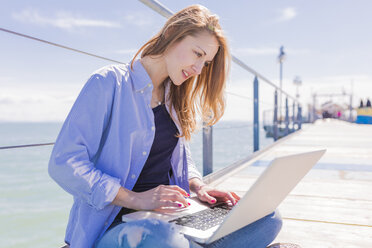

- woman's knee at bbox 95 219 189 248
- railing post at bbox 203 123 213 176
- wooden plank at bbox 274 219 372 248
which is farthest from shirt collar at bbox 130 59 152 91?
railing post at bbox 203 123 213 176

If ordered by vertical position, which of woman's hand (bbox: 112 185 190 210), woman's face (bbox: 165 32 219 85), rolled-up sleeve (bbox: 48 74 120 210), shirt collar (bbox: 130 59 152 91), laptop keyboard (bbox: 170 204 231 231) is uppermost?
woman's face (bbox: 165 32 219 85)

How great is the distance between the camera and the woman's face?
0.95m

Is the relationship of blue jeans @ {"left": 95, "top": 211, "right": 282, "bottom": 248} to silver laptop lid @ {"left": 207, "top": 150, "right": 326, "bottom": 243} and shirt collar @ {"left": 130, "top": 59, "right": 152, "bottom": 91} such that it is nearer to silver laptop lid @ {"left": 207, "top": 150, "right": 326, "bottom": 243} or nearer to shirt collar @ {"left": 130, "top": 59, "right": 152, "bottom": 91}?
silver laptop lid @ {"left": 207, "top": 150, "right": 326, "bottom": 243}

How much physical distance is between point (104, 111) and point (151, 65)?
31cm

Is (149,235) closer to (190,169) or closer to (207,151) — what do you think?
(190,169)

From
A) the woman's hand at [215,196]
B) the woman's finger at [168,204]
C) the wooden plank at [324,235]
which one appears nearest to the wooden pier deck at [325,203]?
the wooden plank at [324,235]

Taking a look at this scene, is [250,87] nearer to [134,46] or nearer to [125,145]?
[134,46]

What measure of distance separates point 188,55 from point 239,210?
1.67 feet

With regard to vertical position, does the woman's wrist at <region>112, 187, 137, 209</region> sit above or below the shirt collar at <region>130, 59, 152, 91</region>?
below

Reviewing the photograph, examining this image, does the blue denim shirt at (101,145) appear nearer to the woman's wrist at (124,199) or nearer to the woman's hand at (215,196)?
the woman's wrist at (124,199)

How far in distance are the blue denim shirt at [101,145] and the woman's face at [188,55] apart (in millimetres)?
105

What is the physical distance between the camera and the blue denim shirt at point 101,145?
693mm

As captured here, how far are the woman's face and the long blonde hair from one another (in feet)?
0.06

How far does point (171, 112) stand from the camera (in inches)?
41.4
